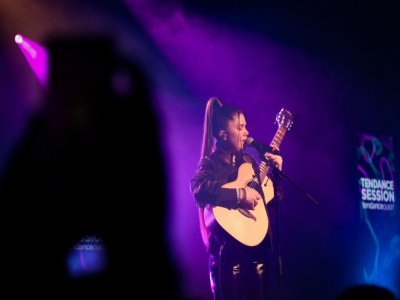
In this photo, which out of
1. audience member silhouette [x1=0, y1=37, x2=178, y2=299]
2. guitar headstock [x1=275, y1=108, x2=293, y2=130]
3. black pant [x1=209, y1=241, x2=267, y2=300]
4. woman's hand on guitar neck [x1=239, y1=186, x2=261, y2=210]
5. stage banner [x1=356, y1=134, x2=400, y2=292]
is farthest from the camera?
stage banner [x1=356, y1=134, x2=400, y2=292]

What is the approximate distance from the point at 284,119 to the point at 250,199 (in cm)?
98

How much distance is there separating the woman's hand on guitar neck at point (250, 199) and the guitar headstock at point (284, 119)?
80 centimetres

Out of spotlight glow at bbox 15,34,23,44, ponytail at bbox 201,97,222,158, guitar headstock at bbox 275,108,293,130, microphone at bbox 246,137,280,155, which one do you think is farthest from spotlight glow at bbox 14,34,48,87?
guitar headstock at bbox 275,108,293,130

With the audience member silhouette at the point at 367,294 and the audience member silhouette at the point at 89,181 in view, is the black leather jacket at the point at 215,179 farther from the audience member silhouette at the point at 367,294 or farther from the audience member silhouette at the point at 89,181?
the audience member silhouette at the point at 367,294

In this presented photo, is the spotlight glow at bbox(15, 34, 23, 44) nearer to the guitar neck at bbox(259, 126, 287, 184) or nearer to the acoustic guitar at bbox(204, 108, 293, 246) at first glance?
the acoustic guitar at bbox(204, 108, 293, 246)

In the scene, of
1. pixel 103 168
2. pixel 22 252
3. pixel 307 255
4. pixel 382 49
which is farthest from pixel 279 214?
pixel 382 49

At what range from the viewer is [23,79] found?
3646 mm

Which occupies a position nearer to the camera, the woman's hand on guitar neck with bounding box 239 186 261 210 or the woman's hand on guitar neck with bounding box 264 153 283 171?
the woman's hand on guitar neck with bounding box 239 186 261 210

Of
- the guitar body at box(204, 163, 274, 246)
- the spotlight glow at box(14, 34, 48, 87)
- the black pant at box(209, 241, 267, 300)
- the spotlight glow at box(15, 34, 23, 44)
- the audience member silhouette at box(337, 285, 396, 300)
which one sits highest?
the spotlight glow at box(15, 34, 23, 44)

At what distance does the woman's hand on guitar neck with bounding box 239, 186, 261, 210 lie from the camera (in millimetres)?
4180

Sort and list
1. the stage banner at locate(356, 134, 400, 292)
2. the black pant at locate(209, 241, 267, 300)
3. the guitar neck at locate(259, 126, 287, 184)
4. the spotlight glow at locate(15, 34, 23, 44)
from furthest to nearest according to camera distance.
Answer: the stage banner at locate(356, 134, 400, 292) < the guitar neck at locate(259, 126, 287, 184) < the black pant at locate(209, 241, 267, 300) < the spotlight glow at locate(15, 34, 23, 44)

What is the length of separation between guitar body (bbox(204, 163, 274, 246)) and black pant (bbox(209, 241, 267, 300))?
94 mm

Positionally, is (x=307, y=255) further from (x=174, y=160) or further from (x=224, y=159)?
(x=174, y=160)

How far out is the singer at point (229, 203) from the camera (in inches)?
160
